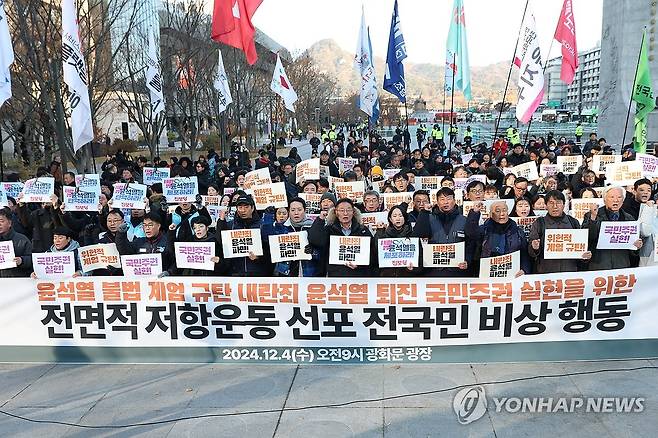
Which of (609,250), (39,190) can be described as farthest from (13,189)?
(609,250)

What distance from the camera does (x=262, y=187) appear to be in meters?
7.86

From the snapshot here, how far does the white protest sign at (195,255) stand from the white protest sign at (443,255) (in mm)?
2151

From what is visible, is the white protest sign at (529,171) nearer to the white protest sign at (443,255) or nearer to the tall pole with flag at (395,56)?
the tall pole with flag at (395,56)

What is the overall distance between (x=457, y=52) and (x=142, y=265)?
11004 mm

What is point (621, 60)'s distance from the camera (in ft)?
76.3

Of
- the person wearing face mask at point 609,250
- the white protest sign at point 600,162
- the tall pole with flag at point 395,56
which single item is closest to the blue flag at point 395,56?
the tall pole with flag at point 395,56

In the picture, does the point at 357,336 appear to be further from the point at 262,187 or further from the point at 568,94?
the point at 568,94

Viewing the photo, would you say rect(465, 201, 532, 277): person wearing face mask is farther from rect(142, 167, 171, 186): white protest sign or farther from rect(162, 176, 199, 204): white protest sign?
rect(142, 167, 171, 186): white protest sign

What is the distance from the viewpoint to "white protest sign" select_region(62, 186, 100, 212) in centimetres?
790

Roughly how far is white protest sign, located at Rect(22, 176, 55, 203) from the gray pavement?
2.78m

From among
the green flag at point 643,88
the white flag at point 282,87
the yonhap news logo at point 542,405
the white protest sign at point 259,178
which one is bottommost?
the yonhap news logo at point 542,405

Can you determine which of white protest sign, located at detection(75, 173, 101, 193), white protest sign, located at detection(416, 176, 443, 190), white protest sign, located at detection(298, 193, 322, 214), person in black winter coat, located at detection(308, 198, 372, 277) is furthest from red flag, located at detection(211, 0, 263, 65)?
person in black winter coat, located at detection(308, 198, 372, 277)

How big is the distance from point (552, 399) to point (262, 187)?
4.57 metres

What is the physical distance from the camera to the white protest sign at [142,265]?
560cm
